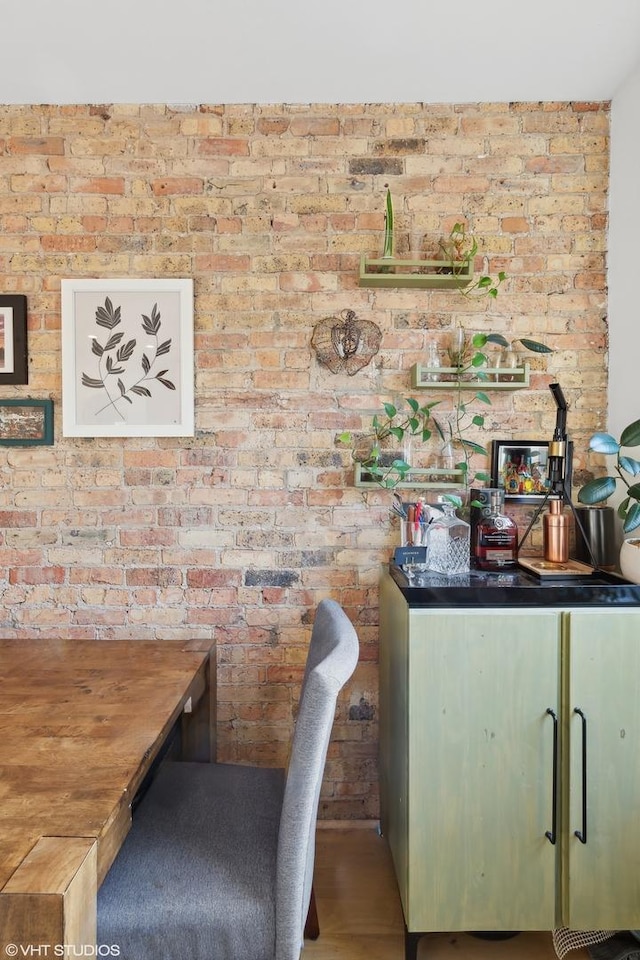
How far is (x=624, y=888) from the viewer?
1.60m

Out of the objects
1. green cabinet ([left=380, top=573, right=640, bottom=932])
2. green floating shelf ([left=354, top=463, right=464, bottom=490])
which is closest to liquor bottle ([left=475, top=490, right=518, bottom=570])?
green floating shelf ([left=354, top=463, right=464, bottom=490])

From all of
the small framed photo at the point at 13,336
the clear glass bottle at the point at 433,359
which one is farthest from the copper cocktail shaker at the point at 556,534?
the small framed photo at the point at 13,336

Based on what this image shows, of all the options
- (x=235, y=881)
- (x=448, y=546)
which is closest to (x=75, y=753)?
(x=235, y=881)

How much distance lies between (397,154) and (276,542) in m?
1.51

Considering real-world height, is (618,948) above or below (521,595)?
below

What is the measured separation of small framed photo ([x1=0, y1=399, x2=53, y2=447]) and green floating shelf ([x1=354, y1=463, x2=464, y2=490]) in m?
1.16

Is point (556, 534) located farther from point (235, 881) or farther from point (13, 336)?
point (13, 336)

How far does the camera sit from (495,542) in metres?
2.01

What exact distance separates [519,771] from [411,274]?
1.63m

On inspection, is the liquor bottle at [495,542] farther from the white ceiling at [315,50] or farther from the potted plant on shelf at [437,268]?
the white ceiling at [315,50]

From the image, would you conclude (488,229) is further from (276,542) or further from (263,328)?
(276,542)

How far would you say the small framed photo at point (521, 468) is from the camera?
2.19 m

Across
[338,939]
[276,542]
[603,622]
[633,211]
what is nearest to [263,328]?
[276,542]

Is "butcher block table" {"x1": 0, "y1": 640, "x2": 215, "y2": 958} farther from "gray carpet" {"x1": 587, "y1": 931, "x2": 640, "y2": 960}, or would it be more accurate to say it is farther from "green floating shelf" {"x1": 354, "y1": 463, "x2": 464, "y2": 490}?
"gray carpet" {"x1": 587, "y1": 931, "x2": 640, "y2": 960}
